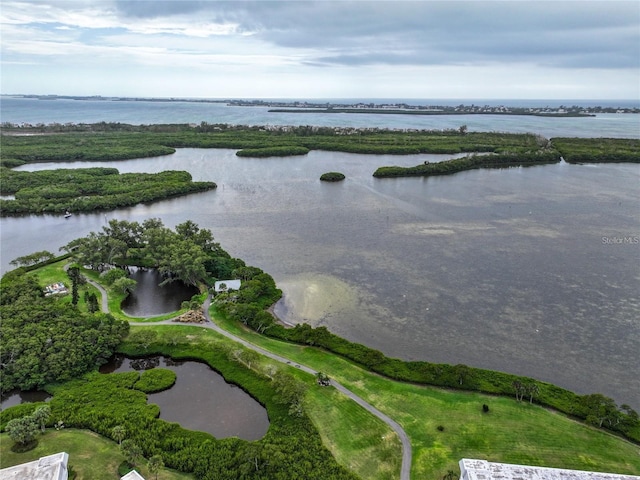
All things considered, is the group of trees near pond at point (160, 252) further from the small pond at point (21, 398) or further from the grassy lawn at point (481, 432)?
the grassy lawn at point (481, 432)

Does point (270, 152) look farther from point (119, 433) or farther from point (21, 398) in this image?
point (119, 433)

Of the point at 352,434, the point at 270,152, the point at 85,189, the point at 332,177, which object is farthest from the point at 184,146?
the point at 352,434

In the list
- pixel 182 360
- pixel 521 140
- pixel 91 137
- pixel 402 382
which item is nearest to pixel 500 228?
pixel 402 382

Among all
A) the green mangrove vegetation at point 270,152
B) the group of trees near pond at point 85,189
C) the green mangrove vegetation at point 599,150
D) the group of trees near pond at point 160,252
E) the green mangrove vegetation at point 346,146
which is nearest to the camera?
the group of trees near pond at point 160,252

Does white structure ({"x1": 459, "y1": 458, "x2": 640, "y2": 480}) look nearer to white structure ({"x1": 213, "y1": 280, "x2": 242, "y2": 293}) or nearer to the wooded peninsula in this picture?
white structure ({"x1": 213, "y1": 280, "x2": 242, "y2": 293})

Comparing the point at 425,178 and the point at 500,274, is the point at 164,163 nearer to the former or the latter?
the point at 425,178

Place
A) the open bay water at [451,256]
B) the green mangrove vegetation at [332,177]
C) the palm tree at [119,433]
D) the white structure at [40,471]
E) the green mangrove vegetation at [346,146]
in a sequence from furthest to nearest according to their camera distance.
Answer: the green mangrove vegetation at [346,146] → the green mangrove vegetation at [332,177] → the open bay water at [451,256] → the palm tree at [119,433] → the white structure at [40,471]

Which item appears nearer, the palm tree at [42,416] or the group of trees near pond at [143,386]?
the group of trees near pond at [143,386]

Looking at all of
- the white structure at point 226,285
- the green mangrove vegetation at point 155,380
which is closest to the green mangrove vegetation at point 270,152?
the white structure at point 226,285

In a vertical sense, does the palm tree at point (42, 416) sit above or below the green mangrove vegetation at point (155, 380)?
above
